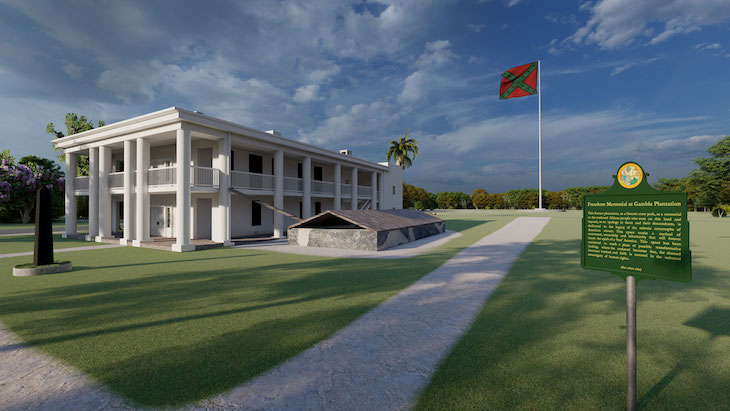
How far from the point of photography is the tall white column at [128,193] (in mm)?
15531

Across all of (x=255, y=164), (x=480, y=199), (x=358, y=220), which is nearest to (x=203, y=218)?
(x=255, y=164)

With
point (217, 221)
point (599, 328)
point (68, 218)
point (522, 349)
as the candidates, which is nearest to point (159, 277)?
point (217, 221)

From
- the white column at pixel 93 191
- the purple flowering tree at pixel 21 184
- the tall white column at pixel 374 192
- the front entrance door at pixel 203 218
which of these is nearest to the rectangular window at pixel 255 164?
the front entrance door at pixel 203 218

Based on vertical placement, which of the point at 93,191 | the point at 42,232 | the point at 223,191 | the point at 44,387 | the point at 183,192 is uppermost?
the point at 93,191

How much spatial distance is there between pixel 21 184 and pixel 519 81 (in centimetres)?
4954

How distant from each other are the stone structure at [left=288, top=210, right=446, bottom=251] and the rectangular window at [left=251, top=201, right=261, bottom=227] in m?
6.30

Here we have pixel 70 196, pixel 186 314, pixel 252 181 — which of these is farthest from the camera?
pixel 70 196

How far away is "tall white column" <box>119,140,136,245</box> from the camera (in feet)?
51.0

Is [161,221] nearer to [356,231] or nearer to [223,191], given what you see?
[223,191]

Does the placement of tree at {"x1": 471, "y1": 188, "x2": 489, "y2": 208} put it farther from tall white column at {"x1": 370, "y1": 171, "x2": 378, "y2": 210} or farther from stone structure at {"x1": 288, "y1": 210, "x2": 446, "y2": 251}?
stone structure at {"x1": 288, "y1": 210, "x2": 446, "y2": 251}

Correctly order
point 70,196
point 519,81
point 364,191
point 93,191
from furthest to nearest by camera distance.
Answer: point 519,81 < point 364,191 < point 70,196 < point 93,191

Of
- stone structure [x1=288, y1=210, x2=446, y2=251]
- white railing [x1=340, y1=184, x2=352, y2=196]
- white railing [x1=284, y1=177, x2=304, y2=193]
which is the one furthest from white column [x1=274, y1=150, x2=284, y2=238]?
white railing [x1=340, y1=184, x2=352, y2=196]

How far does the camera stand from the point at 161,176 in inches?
608

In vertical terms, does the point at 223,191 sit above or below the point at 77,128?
below
